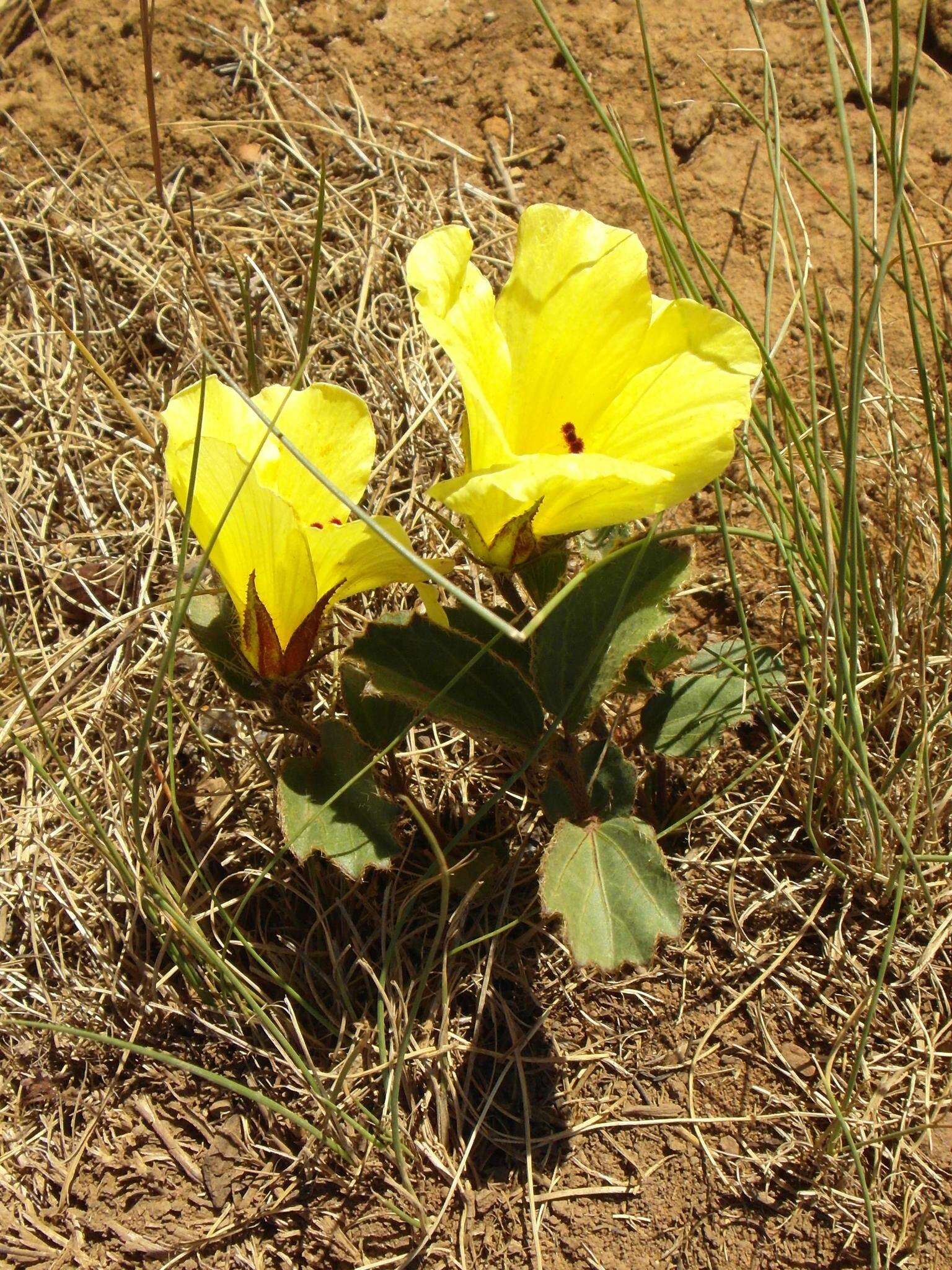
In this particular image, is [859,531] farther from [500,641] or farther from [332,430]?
[332,430]

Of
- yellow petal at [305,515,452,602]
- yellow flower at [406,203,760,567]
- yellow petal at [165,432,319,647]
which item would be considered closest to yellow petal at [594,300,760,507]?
yellow flower at [406,203,760,567]

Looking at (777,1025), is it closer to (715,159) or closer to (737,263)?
(737,263)

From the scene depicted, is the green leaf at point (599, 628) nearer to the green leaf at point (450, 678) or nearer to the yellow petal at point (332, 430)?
the green leaf at point (450, 678)

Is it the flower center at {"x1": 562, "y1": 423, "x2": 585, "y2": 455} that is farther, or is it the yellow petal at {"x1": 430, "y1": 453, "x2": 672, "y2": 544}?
the flower center at {"x1": 562, "y1": 423, "x2": 585, "y2": 455}

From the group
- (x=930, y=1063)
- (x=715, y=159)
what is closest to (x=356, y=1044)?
(x=930, y=1063)

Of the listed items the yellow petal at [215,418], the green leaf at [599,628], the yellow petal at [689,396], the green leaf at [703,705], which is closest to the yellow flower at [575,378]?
the yellow petal at [689,396]

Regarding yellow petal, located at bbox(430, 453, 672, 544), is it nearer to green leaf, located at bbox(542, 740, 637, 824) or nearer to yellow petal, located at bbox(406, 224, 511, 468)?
yellow petal, located at bbox(406, 224, 511, 468)
